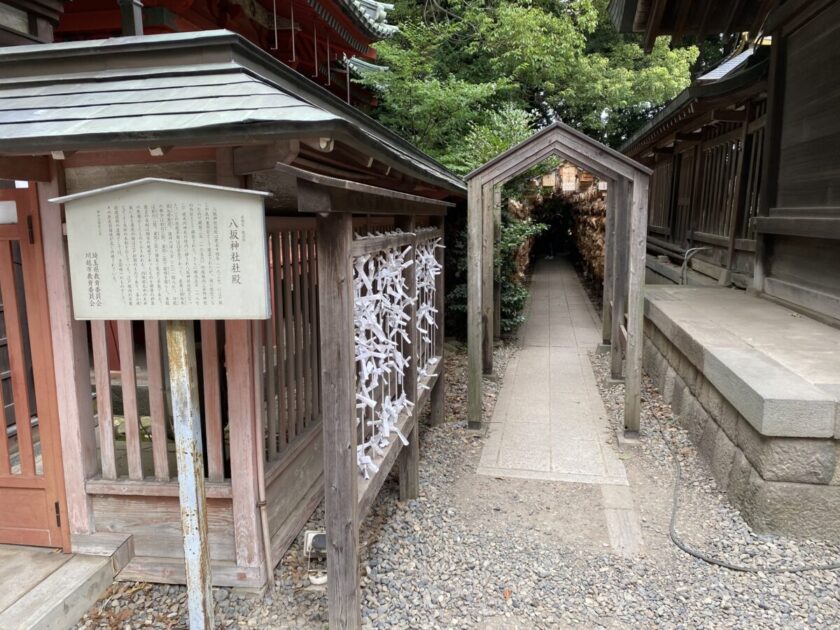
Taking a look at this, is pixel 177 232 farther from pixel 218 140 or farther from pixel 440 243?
pixel 440 243

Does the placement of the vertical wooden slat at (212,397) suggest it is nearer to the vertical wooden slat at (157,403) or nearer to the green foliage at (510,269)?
the vertical wooden slat at (157,403)

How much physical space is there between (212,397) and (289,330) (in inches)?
31.3

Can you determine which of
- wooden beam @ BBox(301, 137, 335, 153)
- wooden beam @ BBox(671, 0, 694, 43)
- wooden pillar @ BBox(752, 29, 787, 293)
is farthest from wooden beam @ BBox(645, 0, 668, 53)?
wooden beam @ BBox(301, 137, 335, 153)

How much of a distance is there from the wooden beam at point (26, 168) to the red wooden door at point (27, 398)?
17 centimetres

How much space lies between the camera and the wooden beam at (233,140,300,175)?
2375mm

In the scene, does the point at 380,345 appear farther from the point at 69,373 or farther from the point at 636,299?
the point at 636,299

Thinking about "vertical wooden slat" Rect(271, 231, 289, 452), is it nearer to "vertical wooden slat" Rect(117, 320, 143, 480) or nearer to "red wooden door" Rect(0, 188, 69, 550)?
"vertical wooden slat" Rect(117, 320, 143, 480)

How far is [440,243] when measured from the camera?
6016 mm

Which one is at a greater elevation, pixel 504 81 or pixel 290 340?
pixel 504 81

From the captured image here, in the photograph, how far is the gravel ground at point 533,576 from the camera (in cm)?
305

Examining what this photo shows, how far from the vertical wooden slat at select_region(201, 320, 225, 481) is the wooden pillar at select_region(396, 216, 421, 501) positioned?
146 centimetres

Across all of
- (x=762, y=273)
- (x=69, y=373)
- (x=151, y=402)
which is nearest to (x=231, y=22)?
(x=69, y=373)

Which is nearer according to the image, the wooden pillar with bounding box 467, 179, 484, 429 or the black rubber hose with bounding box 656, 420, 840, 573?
the black rubber hose with bounding box 656, 420, 840, 573

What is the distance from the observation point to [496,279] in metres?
9.14
